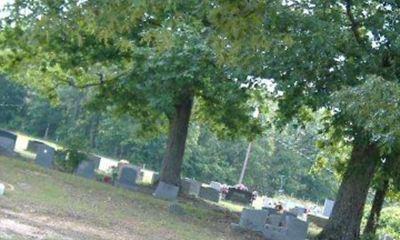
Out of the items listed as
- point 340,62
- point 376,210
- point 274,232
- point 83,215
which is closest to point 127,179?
point 274,232

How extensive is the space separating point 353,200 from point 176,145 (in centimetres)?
934

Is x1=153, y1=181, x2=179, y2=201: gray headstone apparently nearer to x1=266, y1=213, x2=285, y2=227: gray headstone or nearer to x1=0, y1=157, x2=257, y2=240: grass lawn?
x1=0, y1=157, x2=257, y2=240: grass lawn

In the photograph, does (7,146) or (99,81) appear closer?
(7,146)

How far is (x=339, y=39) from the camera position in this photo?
14.7 meters

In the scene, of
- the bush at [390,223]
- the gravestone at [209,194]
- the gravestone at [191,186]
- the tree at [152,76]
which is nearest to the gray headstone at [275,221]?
the tree at [152,76]

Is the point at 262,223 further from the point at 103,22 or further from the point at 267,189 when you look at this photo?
the point at 267,189

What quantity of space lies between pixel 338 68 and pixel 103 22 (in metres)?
11.7

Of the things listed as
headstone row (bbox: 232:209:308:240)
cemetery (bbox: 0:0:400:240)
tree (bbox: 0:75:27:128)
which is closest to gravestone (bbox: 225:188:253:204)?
cemetery (bbox: 0:0:400:240)

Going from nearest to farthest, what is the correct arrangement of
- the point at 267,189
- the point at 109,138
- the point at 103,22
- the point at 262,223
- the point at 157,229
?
the point at 103,22, the point at 157,229, the point at 262,223, the point at 109,138, the point at 267,189

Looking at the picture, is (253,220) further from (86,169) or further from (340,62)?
(86,169)

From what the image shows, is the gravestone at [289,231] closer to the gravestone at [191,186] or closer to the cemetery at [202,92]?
the cemetery at [202,92]

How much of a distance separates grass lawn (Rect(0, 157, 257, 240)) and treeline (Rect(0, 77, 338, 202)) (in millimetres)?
44839

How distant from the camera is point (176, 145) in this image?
918 inches

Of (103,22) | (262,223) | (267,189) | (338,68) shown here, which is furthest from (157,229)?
(267,189)
